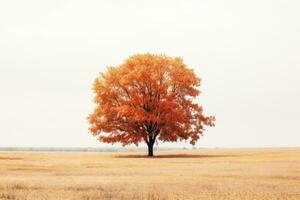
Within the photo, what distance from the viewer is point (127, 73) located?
7712cm

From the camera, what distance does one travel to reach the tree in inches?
3004

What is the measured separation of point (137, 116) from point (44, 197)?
4942 centimetres

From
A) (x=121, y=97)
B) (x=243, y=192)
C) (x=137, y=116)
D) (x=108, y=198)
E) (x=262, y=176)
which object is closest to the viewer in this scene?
(x=108, y=198)

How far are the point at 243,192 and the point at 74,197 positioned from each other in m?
7.37

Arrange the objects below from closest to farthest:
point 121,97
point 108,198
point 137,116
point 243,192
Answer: point 108,198 < point 243,192 < point 137,116 < point 121,97

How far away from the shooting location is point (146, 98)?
76.8 meters

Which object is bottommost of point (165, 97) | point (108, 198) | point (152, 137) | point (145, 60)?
point (108, 198)

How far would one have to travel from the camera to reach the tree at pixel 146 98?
76312 mm

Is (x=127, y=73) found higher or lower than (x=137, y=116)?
higher

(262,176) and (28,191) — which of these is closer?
(28,191)

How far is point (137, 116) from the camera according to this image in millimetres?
72938

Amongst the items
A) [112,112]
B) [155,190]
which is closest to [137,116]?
[112,112]

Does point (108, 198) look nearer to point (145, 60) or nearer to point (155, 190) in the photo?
point (155, 190)

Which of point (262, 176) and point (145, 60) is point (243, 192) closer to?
point (262, 176)
